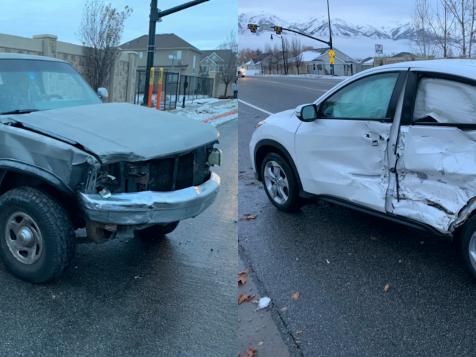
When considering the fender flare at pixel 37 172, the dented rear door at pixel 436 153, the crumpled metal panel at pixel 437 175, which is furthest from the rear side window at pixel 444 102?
the fender flare at pixel 37 172

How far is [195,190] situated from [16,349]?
1.88 m

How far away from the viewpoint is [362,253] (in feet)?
15.2

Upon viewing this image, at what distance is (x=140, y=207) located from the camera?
3881mm

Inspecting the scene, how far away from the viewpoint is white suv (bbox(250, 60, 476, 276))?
3.88 meters

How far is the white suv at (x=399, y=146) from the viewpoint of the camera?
3.88m

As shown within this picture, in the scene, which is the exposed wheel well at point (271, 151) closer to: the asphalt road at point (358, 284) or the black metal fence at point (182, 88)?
the asphalt road at point (358, 284)

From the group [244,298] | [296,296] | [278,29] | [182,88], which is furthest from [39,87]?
[278,29]

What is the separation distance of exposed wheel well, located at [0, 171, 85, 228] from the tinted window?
2.68 m

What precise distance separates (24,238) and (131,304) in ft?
3.48

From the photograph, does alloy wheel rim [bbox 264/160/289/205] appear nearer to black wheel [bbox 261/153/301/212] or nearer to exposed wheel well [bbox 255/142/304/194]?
black wheel [bbox 261/153/301/212]

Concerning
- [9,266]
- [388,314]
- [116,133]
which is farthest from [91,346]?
[388,314]

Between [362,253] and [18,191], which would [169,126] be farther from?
[362,253]

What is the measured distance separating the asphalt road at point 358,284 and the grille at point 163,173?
3.04 feet

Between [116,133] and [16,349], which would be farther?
[116,133]
